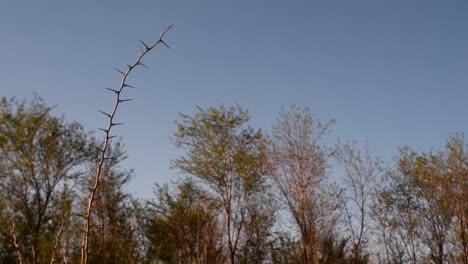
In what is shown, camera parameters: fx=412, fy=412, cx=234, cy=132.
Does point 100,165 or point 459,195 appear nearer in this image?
point 100,165

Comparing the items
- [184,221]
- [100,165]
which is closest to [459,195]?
[184,221]

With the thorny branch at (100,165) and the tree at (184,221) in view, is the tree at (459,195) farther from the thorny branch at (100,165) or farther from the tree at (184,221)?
the thorny branch at (100,165)

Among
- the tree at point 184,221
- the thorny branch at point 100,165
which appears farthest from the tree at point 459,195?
the thorny branch at point 100,165

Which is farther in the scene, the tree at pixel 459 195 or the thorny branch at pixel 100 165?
the tree at pixel 459 195

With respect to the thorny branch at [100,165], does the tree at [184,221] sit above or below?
above

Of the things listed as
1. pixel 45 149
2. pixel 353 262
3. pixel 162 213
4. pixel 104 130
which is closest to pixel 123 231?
pixel 162 213

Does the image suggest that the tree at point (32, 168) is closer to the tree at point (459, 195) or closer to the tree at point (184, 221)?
the tree at point (184, 221)

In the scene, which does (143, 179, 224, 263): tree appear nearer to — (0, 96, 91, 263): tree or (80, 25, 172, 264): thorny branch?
(0, 96, 91, 263): tree

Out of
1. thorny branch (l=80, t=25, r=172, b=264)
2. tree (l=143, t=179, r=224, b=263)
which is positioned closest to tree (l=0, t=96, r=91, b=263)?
tree (l=143, t=179, r=224, b=263)

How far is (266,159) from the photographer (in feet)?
74.2

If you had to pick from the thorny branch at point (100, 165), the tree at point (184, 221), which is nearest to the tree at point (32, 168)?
the tree at point (184, 221)

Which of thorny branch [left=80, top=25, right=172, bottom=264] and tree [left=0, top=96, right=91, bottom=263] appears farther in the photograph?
tree [left=0, top=96, right=91, bottom=263]

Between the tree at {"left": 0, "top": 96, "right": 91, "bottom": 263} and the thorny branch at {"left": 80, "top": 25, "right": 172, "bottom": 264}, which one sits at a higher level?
the tree at {"left": 0, "top": 96, "right": 91, "bottom": 263}

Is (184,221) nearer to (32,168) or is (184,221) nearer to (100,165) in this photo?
(32,168)
